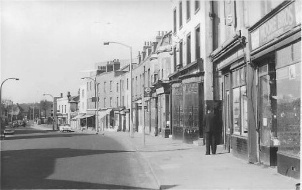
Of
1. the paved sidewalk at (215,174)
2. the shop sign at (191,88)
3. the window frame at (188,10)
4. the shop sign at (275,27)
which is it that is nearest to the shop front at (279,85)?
the shop sign at (275,27)

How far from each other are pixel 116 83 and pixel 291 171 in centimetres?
4750

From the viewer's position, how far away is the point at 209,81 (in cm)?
1889

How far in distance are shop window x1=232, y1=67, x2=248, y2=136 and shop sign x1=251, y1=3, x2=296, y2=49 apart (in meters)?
1.61

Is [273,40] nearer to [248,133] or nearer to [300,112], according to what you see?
[300,112]

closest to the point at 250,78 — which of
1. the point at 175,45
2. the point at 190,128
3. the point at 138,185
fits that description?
the point at 138,185

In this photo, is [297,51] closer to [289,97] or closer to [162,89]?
[289,97]

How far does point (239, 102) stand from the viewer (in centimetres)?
1343

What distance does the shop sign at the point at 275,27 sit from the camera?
8.75m

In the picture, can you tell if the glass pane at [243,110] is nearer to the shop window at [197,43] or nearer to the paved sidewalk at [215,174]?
the paved sidewalk at [215,174]

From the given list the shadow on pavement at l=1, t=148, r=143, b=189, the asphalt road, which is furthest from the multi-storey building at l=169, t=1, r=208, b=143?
the shadow on pavement at l=1, t=148, r=143, b=189

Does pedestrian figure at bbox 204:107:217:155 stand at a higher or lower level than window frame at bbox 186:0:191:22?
lower

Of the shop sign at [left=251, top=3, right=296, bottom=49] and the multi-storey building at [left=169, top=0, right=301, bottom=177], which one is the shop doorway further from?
the shop sign at [left=251, top=3, right=296, bottom=49]

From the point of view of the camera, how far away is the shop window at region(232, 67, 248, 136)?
509 inches

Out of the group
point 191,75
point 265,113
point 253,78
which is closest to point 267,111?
point 265,113
